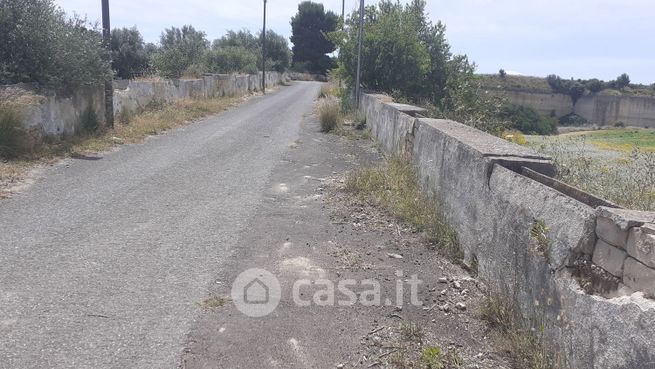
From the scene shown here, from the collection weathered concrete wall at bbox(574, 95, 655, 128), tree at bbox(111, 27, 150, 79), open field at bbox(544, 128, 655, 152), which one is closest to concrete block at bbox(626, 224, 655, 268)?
open field at bbox(544, 128, 655, 152)

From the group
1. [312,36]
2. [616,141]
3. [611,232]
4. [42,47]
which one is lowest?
[616,141]

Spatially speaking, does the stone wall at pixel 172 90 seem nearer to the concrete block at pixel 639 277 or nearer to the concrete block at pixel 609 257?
the concrete block at pixel 609 257

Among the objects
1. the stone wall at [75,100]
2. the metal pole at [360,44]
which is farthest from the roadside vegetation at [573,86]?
the stone wall at [75,100]

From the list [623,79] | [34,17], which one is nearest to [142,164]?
[34,17]

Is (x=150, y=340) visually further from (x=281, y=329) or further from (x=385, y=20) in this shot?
(x=385, y=20)

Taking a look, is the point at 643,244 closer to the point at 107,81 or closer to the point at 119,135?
the point at 119,135

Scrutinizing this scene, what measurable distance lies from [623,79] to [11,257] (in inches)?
3326

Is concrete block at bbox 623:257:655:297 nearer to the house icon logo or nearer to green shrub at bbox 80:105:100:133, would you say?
the house icon logo

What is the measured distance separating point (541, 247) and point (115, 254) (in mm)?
3607

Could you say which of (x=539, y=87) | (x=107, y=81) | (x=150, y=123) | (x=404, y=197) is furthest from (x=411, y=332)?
(x=539, y=87)

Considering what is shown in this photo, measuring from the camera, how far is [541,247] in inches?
129

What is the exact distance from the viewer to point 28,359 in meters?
3.12

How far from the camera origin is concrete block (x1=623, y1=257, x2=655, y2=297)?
2338 mm

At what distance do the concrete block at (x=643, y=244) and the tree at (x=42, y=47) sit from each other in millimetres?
10637
